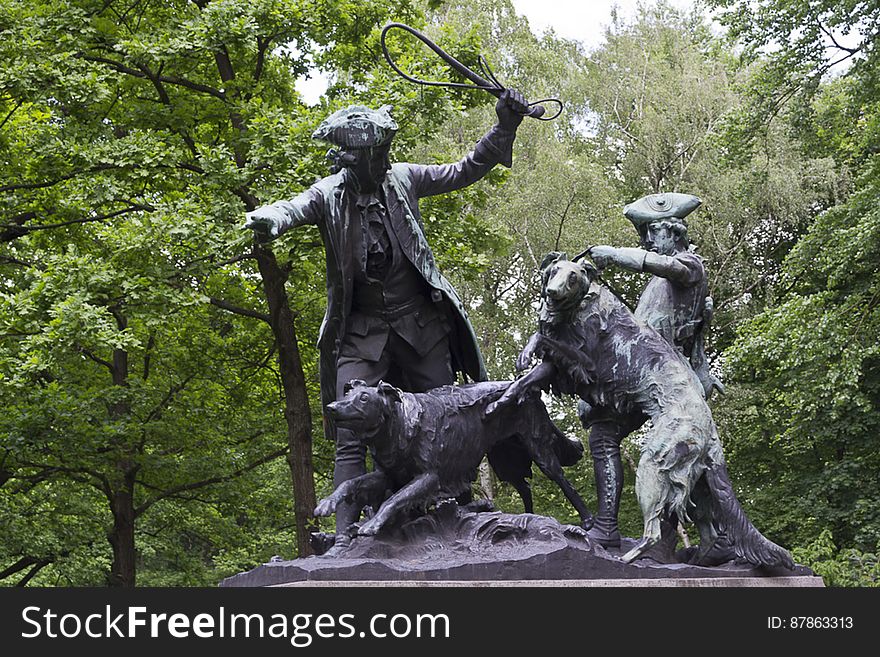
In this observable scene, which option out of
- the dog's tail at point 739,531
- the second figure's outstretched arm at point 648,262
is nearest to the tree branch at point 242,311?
the second figure's outstretched arm at point 648,262

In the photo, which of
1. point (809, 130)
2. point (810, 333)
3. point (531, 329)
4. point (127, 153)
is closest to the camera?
point (127, 153)

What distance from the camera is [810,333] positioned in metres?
16.7

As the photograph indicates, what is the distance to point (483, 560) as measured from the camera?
6.11m

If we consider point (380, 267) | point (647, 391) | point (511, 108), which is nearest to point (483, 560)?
point (647, 391)

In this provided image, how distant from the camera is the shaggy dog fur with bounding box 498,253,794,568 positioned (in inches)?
250

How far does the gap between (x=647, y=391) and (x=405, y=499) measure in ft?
4.71

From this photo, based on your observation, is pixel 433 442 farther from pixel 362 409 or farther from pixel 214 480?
pixel 214 480

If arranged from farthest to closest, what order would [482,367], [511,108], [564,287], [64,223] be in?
1. [64,223]
2. [482,367]
3. [511,108]
4. [564,287]

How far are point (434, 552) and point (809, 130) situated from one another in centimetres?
1469

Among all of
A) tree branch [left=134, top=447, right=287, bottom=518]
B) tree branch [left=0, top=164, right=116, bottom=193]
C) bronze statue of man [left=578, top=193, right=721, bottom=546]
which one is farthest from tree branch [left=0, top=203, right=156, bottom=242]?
bronze statue of man [left=578, top=193, right=721, bottom=546]

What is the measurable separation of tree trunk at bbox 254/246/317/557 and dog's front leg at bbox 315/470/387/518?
27.3 feet
